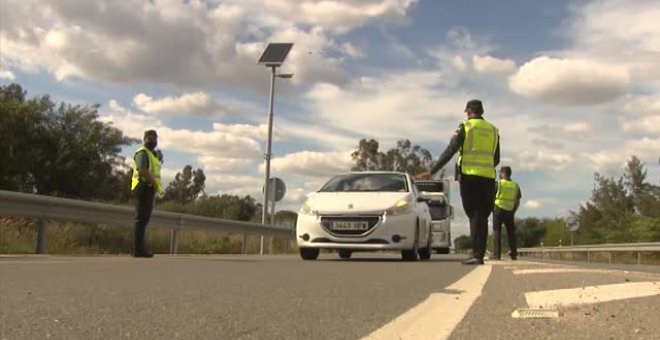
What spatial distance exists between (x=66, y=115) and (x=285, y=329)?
32.2 meters

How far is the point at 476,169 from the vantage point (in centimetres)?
952

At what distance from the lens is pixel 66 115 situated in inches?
1304

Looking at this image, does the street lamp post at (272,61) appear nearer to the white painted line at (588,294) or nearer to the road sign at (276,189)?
the road sign at (276,189)

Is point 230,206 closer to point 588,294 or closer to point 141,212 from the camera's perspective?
point 141,212

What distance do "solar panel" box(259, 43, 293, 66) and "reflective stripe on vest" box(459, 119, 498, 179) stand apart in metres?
15.8

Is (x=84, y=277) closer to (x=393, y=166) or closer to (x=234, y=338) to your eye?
(x=234, y=338)

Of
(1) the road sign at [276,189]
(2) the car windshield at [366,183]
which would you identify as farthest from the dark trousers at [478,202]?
(1) the road sign at [276,189]

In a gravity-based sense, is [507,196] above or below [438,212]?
below

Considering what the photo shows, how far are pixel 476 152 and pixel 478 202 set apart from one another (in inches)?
26.2

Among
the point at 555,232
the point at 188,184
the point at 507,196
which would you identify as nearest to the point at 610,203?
the point at 555,232

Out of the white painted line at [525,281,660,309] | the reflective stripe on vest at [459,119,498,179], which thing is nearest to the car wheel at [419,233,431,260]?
the reflective stripe on vest at [459,119,498,179]

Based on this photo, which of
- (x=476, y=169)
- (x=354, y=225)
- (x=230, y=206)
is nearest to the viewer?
(x=476, y=169)

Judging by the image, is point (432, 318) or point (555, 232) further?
point (555, 232)

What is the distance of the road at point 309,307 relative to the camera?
10.7ft
